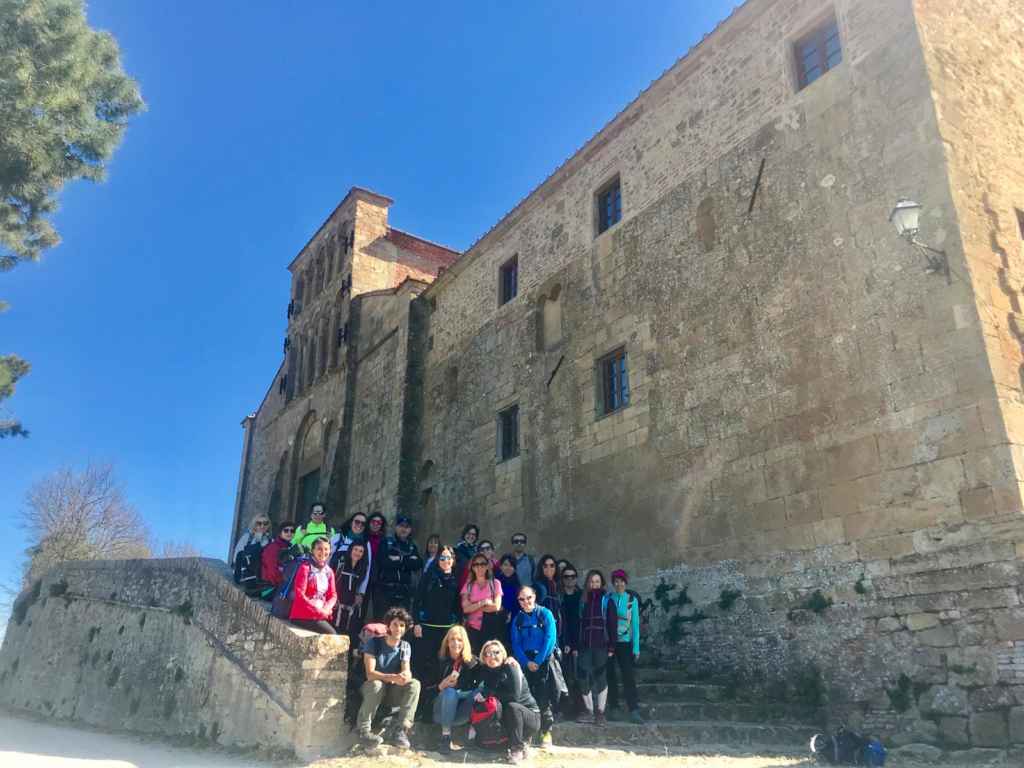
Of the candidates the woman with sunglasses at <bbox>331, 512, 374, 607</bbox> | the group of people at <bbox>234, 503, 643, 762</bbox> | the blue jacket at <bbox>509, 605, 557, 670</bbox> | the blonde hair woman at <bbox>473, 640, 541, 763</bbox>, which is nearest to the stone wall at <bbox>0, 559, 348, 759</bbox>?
the group of people at <bbox>234, 503, 643, 762</bbox>

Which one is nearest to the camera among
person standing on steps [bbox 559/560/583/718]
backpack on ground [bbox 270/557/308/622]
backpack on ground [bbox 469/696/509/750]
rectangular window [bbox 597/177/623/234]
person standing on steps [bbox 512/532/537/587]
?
backpack on ground [bbox 469/696/509/750]

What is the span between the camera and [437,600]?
26.1 feet

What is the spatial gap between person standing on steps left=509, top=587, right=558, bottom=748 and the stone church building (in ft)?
9.71

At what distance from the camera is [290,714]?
6.78 metres

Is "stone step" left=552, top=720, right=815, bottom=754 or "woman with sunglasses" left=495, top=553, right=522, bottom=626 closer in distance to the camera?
"stone step" left=552, top=720, right=815, bottom=754

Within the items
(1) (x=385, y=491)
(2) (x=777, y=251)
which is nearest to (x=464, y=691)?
(2) (x=777, y=251)

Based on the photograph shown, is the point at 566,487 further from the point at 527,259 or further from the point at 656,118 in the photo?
the point at 656,118

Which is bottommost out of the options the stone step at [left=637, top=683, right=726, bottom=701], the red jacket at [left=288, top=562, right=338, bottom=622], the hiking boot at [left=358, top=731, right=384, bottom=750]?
the hiking boot at [left=358, top=731, right=384, bottom=750]

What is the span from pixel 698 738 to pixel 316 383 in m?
18.2

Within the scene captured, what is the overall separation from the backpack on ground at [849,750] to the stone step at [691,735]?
2.18ft

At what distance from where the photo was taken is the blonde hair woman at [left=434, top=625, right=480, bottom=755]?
679cm

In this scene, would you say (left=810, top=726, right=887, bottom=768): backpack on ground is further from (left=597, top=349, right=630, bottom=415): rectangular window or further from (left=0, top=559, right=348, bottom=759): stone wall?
(left=597, top=349, right=630, bottom=415): rectangular window

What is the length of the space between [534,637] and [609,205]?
885 cm

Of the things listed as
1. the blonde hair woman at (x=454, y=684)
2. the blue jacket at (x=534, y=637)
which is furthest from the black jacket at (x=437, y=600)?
the blue jacket at (x=534, y=637)
